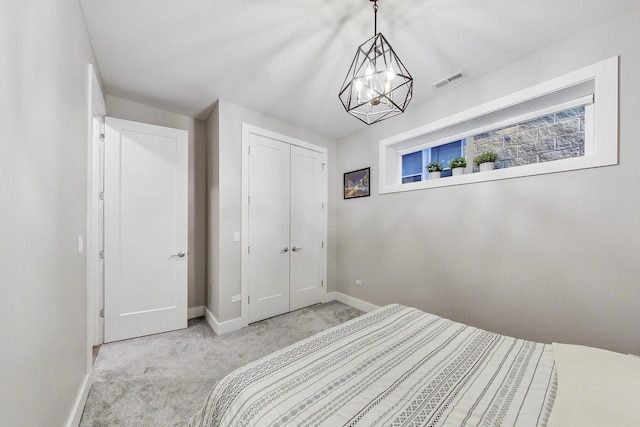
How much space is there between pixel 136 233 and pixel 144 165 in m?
0.77

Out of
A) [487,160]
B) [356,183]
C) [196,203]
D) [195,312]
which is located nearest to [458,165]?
[487,160]

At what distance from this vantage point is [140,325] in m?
2.59

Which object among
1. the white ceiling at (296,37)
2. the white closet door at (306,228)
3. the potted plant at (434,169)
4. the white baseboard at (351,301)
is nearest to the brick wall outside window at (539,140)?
the potted plant at (434,169)

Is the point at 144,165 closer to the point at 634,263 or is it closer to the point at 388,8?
the point at 388,8

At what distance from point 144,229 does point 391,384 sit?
2.88m

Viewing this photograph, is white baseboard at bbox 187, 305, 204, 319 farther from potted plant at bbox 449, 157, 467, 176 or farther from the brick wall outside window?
the brick wall outside window

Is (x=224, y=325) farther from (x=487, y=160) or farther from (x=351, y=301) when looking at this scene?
(x=487, y=160)

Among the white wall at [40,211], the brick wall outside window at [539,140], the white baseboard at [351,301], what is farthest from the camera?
the white baseboard at [351,301]

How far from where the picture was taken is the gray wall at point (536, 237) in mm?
1565

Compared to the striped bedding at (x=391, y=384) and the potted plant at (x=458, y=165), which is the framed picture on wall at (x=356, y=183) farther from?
the striped bedding at (x=391, y=384)

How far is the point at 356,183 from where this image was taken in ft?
11.7

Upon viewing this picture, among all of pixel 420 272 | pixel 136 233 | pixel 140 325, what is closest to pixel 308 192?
pixel 420 272

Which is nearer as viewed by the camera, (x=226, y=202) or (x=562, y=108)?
(x=562, y=108)

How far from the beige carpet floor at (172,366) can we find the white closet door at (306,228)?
465 millimetres
